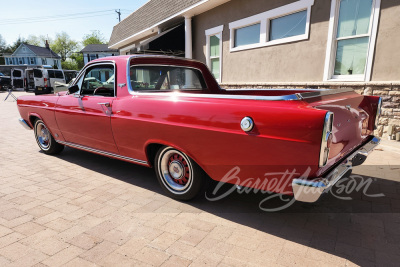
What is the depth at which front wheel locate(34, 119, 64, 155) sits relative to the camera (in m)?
4.95

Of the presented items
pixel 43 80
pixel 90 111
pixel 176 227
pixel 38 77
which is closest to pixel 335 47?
pixel 90 111

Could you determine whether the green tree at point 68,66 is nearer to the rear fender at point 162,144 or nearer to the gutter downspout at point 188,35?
the gutter downspout at point 188,35

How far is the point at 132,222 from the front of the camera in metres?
2.70

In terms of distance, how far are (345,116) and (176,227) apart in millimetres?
2076

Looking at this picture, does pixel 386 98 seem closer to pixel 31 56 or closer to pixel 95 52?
pixel 95 52

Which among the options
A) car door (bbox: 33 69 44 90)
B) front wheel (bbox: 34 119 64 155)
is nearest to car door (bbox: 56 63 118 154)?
front wheel (bbox: 34 119 64 155)

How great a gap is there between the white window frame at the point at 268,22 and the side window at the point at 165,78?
4131 millimetres

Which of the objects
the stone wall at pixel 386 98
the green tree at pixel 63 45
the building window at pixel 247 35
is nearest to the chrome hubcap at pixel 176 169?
the stone wall at pixel 386 98

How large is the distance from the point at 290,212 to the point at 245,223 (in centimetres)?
60

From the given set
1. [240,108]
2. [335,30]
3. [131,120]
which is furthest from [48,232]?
[335,30]

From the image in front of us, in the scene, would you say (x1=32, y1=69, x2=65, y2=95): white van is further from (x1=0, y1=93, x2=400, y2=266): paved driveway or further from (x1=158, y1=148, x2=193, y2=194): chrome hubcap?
(x1=158, y1=148, x2=193, y2=194): chrome hubcap

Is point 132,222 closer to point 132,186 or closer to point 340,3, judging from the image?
point 132,186

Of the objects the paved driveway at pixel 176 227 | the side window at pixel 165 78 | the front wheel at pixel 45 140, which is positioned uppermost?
the side window at pixel 165 78

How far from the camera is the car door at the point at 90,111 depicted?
3.52 meters
